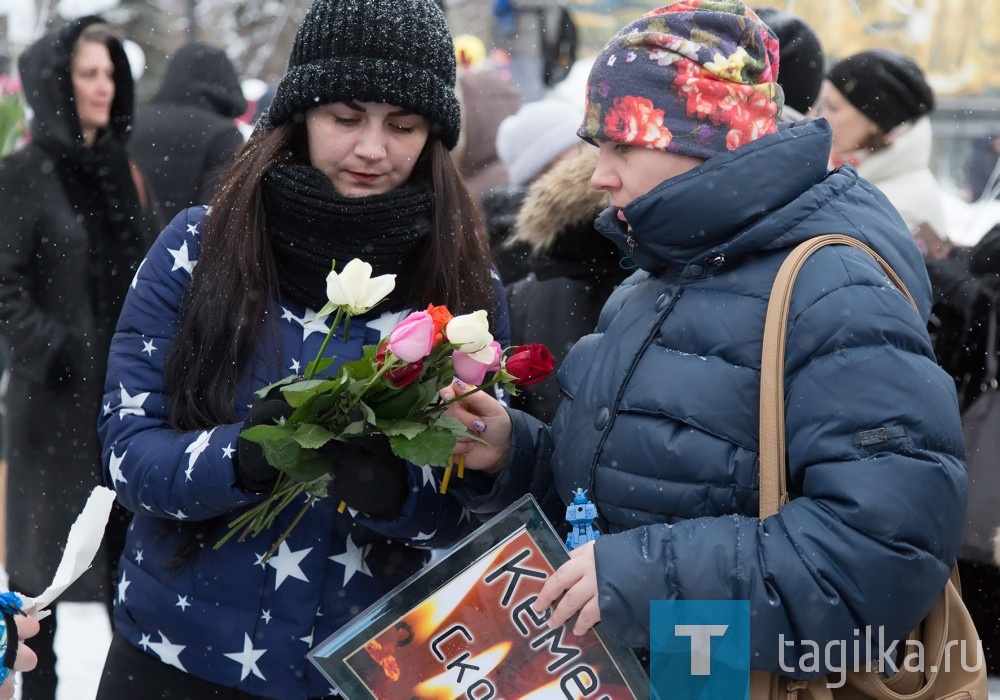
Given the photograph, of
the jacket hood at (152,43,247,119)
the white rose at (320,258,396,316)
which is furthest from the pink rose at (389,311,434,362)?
the jacket hood at (152,43,247,119)

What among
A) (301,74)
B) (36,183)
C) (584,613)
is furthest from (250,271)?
(36,183)

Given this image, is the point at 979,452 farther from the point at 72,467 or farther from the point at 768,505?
the point at 72,467

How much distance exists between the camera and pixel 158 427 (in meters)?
2.24

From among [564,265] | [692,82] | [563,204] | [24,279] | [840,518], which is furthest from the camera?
[24,279]

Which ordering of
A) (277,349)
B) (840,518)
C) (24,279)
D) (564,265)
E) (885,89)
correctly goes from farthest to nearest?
(885,89) → (24,279) → (564,265) → (277,349) → (840,518)

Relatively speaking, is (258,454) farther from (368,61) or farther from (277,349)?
(368,61)

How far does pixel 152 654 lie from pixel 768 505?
127 centimetres

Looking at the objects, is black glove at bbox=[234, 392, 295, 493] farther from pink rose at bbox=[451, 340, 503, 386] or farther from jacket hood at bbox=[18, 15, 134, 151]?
jacket hood at bbox=[18, 15, 134, 151]

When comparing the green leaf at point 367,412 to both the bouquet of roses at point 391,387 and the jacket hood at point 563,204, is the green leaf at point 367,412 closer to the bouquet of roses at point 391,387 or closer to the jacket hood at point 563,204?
the bouquet of roses at point 391,387

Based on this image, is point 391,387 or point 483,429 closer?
point 391,387

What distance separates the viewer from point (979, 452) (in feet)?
12.3

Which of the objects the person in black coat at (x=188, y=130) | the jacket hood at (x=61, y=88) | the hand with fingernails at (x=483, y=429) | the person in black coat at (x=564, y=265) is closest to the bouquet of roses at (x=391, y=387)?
the hand with fingernails at (x=483, y=429)

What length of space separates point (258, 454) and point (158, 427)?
33 centimetres

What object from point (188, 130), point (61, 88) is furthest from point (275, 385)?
point (188, 130)
